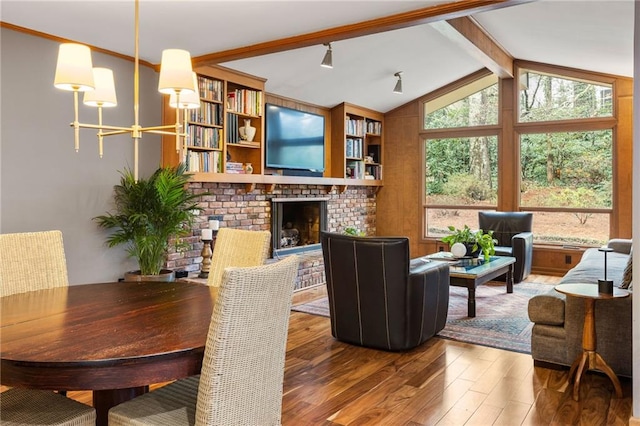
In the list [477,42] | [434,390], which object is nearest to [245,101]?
[477,42]

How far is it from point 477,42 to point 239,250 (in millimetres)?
4117

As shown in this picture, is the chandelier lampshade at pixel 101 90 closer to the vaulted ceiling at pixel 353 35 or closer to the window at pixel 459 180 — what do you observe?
the vaulted ceiling at pixel 353 35

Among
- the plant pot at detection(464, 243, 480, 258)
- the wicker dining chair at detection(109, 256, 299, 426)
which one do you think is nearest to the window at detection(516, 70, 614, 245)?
the plant pot at detection(464, 243, 480, 258)

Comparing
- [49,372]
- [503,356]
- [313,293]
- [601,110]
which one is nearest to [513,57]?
[601,110]

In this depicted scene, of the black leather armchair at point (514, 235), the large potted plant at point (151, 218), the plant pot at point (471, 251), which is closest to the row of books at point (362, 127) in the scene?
the black leather armchair at point (514, 235)

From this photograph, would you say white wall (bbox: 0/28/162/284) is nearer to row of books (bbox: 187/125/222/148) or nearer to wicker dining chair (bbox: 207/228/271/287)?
row of books (bbox: 187/125/222/148)

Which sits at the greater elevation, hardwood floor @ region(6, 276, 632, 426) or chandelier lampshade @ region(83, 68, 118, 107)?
chandelier lampshade @ region(83, 68, 118, 107)

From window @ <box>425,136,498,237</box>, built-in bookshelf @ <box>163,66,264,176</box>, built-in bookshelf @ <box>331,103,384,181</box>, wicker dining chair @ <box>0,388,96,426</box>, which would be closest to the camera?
wicker dining chair @ <box>0,388,96,426</box>

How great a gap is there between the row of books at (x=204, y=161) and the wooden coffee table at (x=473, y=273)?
257 centimetres

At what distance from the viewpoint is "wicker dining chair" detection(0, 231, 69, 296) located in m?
2.44

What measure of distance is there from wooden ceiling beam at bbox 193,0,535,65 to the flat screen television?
1557 mm

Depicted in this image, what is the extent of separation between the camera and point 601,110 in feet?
21.5

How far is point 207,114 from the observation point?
503 cm

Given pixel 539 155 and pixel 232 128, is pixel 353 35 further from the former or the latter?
pixel 539 155
